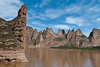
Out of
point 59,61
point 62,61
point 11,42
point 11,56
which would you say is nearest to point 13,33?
point 11,42

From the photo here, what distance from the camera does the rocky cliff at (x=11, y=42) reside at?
80.7 feet

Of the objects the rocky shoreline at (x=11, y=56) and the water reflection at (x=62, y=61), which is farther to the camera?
the water reflection at (x=62, y=61)

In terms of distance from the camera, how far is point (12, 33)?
1275 inches

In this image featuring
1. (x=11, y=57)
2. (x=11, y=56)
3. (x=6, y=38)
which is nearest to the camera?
(x=11, y=57)

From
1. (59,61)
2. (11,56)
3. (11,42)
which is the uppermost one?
(11,42)

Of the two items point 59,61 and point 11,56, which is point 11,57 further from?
point 59,61

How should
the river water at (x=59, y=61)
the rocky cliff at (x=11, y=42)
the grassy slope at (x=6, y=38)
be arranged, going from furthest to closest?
the grassy slope at (x=6, y=38), the rocky cliff at (x=11, y=42), the river water at (x=59, y=61)

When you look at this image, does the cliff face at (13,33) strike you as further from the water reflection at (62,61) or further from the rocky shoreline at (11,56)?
the water reflection at (62,61)

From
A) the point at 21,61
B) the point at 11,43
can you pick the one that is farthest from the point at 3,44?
the point at 21,61

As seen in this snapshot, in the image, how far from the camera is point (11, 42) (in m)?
27.8

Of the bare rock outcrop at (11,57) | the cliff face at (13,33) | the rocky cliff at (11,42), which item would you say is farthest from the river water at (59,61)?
the cliff face at (13,33)

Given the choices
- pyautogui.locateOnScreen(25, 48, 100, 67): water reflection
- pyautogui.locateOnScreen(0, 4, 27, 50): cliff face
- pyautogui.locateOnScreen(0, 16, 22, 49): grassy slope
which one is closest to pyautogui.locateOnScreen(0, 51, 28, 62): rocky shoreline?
pyautogui.locateOnScreen(0, 16, 22, 49): grassy slope

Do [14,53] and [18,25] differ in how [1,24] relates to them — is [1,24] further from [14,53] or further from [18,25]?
[14,53]

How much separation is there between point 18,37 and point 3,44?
6527 millimetres
